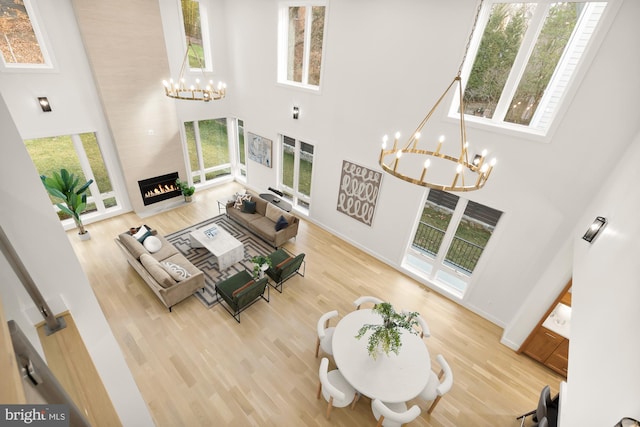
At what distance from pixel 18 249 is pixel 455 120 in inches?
218

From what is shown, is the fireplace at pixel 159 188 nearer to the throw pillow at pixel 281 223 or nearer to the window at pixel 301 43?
the throw pillow at pixel 281 223

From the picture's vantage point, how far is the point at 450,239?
5711 millimetres

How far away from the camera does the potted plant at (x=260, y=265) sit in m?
5.65

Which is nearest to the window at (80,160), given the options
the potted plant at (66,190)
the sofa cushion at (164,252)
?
the potted plant at (66,190)

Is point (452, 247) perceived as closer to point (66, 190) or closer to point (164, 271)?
point (164, 271)

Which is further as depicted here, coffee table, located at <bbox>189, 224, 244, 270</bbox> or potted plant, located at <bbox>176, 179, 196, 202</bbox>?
potted plant, located at <bbox>176, 179, 196, 202</bbox>

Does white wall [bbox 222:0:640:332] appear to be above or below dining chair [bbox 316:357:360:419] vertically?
above

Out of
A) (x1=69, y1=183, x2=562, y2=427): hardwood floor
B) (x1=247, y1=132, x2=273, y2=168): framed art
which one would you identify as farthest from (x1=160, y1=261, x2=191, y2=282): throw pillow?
(x1=247, y1=132, x2=273, y2=168): framed art

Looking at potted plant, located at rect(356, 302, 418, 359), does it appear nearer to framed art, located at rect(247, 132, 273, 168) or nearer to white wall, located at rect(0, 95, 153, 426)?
white wall, located at rect(0, 95, 153, 426)

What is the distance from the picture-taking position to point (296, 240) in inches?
295

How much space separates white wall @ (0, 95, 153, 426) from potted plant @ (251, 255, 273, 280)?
3.48 metres

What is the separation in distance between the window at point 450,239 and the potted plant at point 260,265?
3.26 meters

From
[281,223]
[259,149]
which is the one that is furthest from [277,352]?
[259,149]

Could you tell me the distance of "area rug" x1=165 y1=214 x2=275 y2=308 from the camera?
228 inches
